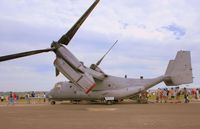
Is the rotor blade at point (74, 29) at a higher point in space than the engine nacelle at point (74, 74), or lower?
higher

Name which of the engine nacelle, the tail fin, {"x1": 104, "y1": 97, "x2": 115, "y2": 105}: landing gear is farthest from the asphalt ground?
the tail fin

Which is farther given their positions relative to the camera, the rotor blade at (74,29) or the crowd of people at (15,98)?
the crowd of people at (15,98)

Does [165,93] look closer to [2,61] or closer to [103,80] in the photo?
[103,80]

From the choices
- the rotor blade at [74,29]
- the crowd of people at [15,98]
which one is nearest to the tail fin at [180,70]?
the rotor blade at [74,29]

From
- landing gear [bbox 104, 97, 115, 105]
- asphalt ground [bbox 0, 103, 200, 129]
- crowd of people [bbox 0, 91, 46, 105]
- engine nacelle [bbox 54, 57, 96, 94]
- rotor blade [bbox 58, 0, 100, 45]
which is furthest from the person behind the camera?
crowd of people [bbox 0, 91, 46, 105]

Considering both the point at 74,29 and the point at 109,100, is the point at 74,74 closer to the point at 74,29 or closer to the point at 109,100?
the point at 74,29

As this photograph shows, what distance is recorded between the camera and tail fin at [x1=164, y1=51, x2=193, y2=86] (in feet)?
122

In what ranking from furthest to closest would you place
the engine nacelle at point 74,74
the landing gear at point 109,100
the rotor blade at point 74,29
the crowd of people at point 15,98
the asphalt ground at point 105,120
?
the crowd of people at point 15,98 < the landing gear at point 109,100 < the engine nacelle at point 74,74 < the rotor blade at point 74,29 < the asphalt ground at point 105,120

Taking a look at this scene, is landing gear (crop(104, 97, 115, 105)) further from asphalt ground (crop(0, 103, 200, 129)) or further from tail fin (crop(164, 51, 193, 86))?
asphalt ground (crop(0, 103, 200, 129))

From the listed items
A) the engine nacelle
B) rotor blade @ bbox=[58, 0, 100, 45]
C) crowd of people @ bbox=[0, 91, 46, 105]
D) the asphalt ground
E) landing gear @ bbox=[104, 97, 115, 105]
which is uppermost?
rotor blade @ bbox=[58, 0, 100, 45]

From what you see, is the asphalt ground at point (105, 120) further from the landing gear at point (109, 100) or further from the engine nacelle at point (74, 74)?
the landing gear at point (109, 100)

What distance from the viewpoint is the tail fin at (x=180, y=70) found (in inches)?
1461

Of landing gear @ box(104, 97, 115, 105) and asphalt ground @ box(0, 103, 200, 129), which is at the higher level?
landing gear @ box(104, 97, 115, 105)

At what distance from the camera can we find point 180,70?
3766 centimetres
